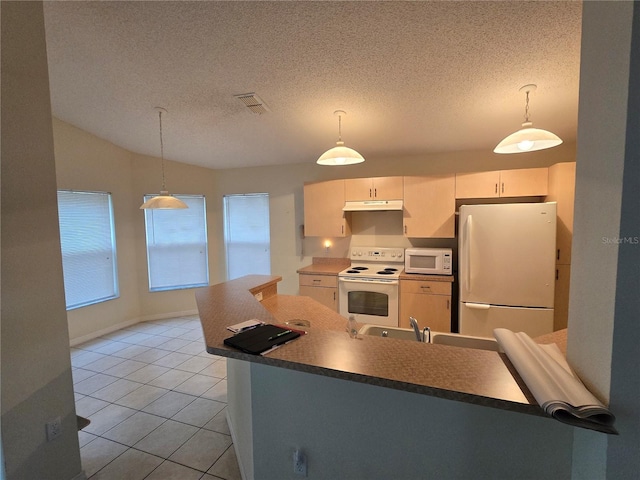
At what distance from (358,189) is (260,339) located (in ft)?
9.86

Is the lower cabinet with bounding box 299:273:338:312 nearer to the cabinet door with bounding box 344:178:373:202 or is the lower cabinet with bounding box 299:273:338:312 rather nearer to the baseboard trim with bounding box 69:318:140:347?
the cabinet door with bounding box 344:178:373:202

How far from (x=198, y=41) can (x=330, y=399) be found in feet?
7.32

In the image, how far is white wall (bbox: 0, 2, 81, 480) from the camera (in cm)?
152

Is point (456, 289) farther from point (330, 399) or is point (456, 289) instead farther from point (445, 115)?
point (330, 399)

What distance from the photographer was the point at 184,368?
328 centimetres

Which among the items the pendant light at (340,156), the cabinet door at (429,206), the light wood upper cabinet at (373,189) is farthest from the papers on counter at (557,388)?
the light wood upper cabinet at (373,189)

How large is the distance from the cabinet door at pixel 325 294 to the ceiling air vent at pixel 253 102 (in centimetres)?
229

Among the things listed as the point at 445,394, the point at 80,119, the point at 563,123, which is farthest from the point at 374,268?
the point at 80,119

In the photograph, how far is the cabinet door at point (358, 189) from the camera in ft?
13.0

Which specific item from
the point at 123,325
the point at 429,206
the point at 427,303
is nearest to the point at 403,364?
the point at 427,303

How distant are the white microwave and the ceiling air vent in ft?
7.62

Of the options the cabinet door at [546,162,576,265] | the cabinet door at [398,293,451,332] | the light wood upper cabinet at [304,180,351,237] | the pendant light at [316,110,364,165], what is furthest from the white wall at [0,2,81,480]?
the cabinet door at [546,162,576,265]

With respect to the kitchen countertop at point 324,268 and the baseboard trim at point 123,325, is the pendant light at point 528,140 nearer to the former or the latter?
the kitchen countertop at point 324,268

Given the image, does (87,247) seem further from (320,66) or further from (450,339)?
(450,339)
